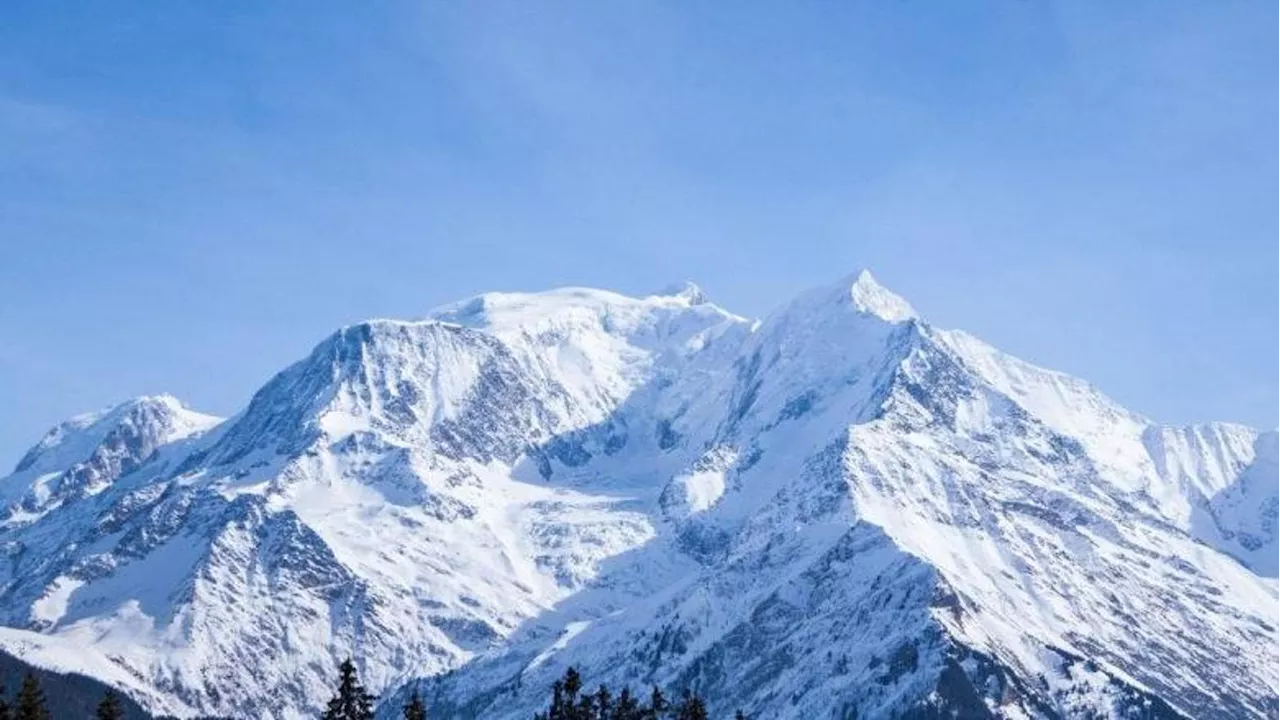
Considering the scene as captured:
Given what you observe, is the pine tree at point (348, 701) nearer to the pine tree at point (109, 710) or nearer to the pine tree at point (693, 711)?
the pine tree at point (109, 710)

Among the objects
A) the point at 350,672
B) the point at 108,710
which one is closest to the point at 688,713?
the point at 350,672

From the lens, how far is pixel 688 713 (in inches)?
5748

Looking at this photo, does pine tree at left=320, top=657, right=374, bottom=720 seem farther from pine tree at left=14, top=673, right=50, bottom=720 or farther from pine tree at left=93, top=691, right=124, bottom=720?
pine tree at left=14, top=673, right=50, bottom=720

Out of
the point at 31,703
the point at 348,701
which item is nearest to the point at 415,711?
the point at 348,701

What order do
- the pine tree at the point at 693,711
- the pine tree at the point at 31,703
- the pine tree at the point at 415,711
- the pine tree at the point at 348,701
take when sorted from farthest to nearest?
1. the pine tree at the point at 693,711
2. the pine tree at the point at 415,711
3. the pine tree at the point at 348,701
4. the pine tree at the point at 31,703

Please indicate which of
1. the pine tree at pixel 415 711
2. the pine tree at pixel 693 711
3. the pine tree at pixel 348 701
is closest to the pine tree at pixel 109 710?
the pine tree at pixel 348 701

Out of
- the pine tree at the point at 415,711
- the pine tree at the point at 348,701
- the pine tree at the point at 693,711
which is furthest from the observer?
the pine tree at the point at 693,711

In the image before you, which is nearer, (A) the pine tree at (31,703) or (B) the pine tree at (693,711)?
(A) the pine tree at (31,703)

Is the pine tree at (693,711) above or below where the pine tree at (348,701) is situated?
above

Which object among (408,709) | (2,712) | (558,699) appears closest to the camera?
(2,712)

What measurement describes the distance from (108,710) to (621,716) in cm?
4456

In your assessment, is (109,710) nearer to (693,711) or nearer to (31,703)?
(31,703)

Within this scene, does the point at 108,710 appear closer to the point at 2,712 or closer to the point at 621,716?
the point at 2,712

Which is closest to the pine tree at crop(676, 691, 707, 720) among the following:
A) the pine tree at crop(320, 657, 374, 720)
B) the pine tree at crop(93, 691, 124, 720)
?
the pine tree at crop(320, 657, 374, 720)
